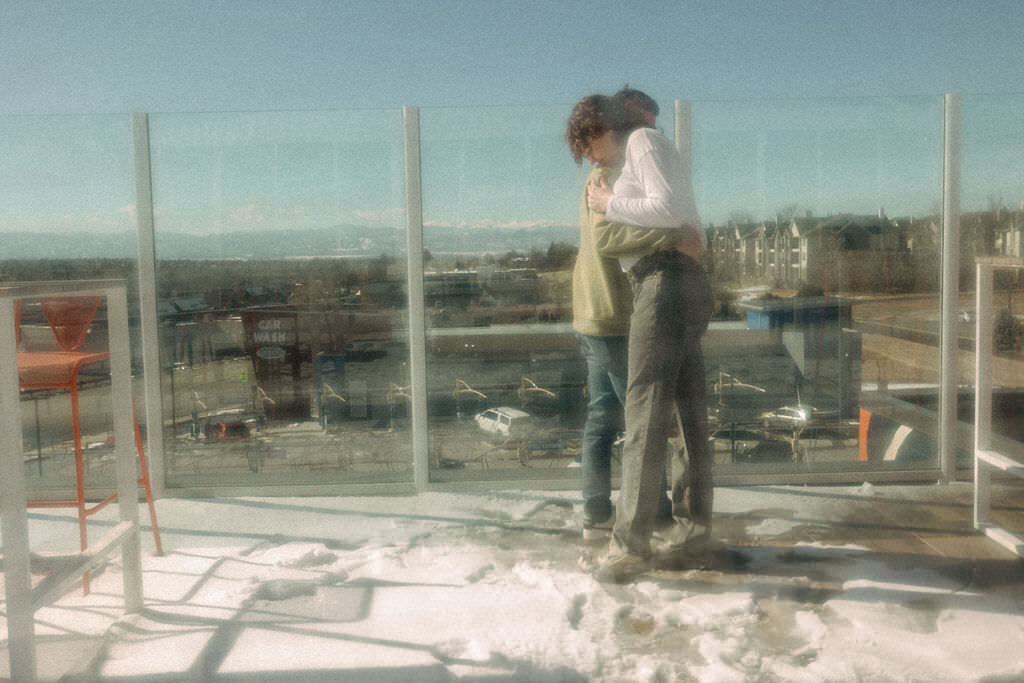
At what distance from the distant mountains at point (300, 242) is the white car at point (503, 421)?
2.13 ft

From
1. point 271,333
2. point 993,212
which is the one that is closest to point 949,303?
point 993,212

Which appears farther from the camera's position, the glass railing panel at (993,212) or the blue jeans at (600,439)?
the glass railing panel at (993,212)

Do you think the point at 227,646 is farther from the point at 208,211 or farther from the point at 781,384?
the point at 781,384

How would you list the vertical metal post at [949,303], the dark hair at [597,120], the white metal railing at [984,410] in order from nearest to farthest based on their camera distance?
the dark hair at [597,120] < the white metal railing at [984,410] < the vertical metal post at [949,303]

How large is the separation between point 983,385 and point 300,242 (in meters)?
2.50

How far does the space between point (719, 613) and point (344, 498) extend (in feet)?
5.63

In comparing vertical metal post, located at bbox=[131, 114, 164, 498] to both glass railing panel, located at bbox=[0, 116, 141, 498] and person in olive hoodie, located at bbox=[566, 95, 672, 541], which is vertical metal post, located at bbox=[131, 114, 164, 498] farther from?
person in olive hoodie, located at bbox=[566, 95, 672, 541]

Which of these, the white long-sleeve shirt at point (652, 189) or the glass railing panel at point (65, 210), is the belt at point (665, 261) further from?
the glass railing panel at point (65, 210)

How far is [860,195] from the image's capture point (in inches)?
137

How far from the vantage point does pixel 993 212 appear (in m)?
3.48

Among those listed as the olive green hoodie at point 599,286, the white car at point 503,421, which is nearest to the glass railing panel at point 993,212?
the olive green hoodie at point 599,286

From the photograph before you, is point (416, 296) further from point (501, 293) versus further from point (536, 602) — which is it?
point (536, 602)

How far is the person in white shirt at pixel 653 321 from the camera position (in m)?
2.46

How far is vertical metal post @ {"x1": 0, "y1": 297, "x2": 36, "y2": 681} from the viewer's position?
1.76m
